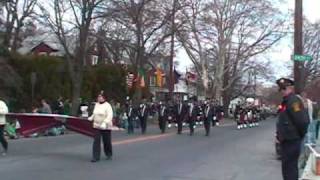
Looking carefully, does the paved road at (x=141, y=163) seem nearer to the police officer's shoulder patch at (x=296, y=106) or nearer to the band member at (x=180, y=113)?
the police officer's shoulder patch at (x=296, y=106)

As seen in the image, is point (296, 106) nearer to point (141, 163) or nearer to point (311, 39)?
point (141, 163)

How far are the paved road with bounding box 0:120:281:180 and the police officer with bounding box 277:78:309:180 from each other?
372cm

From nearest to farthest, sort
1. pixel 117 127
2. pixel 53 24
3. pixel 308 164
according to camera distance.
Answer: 1. pixel 308 164
2. pixel 117 127
3. pixel 53 24

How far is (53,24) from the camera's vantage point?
1575 inches

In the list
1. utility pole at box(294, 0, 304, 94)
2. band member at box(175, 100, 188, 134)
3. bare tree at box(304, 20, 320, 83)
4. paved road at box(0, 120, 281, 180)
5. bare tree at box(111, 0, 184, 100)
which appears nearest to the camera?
paved road at box(0, 120, 281, 180)

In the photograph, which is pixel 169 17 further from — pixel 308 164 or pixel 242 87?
pixel 242 87

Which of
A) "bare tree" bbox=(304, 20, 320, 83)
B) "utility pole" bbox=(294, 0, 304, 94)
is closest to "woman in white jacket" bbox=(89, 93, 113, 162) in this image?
"utility pole" bbox=(294, 0, 304, 94)

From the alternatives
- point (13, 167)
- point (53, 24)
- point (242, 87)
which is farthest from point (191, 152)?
point (242, 87)

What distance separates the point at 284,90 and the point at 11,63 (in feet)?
111

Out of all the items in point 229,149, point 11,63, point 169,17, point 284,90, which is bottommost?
point 229,149

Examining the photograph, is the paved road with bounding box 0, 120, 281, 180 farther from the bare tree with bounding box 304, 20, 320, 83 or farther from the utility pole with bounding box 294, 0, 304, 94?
the bare tree with bounding box 304, 20, 320, 83

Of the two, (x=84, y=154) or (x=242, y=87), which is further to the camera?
(x=242, y=87)

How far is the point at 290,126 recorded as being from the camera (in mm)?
9891

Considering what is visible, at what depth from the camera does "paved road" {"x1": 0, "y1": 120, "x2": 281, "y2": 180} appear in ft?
44.1
